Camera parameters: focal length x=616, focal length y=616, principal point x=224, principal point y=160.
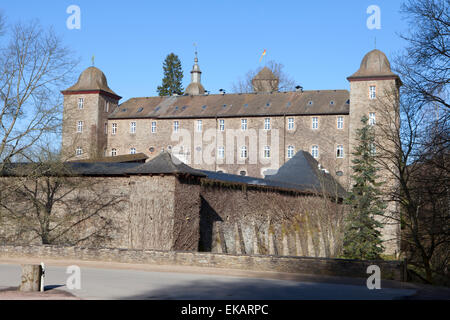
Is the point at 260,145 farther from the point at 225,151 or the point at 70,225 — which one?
the point at 70,225

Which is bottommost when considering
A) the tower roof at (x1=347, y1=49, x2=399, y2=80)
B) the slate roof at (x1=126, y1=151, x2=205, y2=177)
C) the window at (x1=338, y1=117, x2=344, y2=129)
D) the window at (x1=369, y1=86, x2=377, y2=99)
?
the slate roof at (x1=126, y1=151, x2=205, y2=177)

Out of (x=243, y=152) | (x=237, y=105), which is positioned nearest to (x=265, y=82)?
(x=237, y=105)

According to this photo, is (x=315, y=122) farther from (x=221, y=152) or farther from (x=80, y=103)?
(x=80, y=103)

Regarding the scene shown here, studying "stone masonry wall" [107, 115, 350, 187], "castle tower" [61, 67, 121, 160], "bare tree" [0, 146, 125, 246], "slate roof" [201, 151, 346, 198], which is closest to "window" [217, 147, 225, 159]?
"stone masonry wall" [107, 115, 350, 187]

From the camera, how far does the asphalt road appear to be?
36.2ft

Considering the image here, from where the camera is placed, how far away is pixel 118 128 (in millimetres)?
60969

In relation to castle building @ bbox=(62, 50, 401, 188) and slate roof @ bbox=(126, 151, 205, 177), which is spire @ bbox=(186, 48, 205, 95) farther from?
slate roof @ bbox=(126, 151, 205, 177)

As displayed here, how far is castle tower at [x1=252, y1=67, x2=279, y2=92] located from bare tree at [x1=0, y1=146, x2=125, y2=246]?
43233 millimetres

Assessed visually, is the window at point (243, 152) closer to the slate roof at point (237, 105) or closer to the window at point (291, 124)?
the slate roof at point (237, 105)

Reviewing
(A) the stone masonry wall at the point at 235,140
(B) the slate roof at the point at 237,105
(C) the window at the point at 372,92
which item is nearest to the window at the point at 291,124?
(A) the stone masonry wall at the point at 235,140

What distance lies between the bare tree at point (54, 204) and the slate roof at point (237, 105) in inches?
1316

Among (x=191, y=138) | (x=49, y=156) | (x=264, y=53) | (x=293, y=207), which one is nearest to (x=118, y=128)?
(x=191, y=138)

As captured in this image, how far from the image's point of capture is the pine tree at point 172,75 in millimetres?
72062

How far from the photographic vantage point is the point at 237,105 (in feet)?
192
